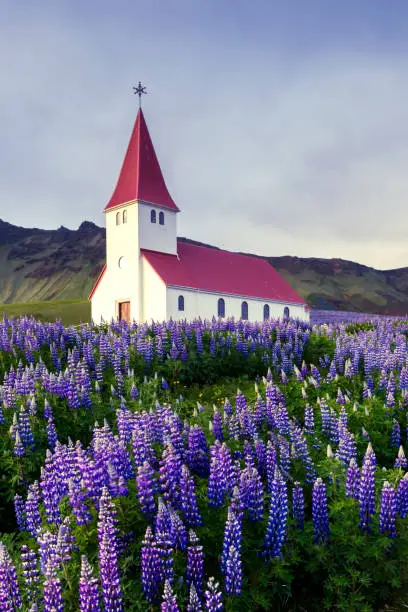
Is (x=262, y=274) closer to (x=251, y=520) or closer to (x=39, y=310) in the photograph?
(x=39, y=310)

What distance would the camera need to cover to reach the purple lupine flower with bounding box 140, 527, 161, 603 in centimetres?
→ 387

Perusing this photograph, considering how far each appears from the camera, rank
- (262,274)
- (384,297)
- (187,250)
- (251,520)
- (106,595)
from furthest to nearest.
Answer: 1. (384,297)
2. (262,274)
3. (187,250)
4. (251,520)
5. (106,595)

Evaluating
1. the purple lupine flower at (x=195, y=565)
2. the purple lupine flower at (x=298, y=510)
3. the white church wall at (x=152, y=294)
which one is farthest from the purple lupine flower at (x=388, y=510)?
the white church wall at (x=152, y=294)

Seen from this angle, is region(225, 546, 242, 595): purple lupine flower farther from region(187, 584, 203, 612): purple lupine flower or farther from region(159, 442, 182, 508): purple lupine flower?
region(159, 442, 182, 508): purple lupine flower

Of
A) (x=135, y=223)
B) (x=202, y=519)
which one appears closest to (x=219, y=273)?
(x=135, y=223)

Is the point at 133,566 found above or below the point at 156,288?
below

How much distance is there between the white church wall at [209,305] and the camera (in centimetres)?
4009

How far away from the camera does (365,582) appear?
4527mm

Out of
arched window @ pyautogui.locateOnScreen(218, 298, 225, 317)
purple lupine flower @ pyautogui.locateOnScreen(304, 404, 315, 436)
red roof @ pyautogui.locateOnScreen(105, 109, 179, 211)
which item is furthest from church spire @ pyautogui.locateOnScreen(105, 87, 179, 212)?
purple lupine flower @ pyautogui.locateOnScreen(304, 404, 315, 436)

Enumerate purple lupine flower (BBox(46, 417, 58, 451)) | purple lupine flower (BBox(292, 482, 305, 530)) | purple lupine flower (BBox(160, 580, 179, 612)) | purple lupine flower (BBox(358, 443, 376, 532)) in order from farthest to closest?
purple lupine flower (BBox(46, 417, 58, 451)), purple lupine flower (BBox(292, 482, 305, 530)), purple lupine flower (BBox(358, 443, 376, 532)), purple lupine flower (BBox(160, 580, 179, 612))

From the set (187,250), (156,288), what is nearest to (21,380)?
(156,288)

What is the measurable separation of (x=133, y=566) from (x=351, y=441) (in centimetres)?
280

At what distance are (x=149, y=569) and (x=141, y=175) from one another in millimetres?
42169

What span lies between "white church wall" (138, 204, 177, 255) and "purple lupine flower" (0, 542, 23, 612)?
3928 cm
